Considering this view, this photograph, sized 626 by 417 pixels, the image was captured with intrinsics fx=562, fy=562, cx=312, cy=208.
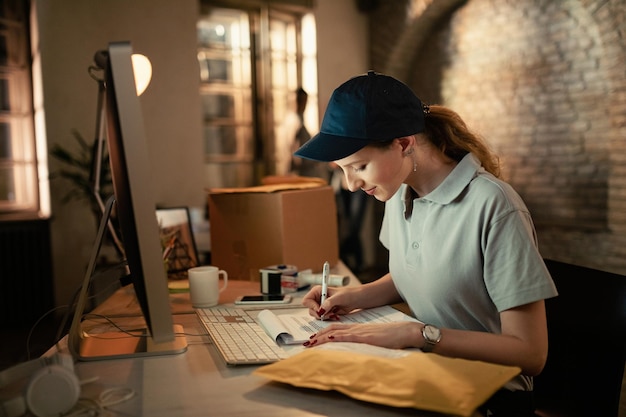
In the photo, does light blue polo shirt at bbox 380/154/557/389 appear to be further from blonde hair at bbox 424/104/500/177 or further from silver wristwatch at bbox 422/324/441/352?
silver wristwatch at bbox 422/324/441/352

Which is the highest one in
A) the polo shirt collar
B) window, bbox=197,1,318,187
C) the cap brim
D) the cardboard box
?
window, bbox=197,1,318,187

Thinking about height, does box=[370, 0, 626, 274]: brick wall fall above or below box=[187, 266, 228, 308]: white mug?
above

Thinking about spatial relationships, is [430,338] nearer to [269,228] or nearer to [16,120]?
[269,228]

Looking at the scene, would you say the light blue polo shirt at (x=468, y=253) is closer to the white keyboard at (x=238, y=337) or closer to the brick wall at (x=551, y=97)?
the white keyboard at (x=238, y=337)

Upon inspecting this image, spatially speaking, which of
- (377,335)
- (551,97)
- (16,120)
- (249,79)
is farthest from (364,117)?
(249,79)

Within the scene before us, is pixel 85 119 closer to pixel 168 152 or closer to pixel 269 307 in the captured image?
pixel 168 152

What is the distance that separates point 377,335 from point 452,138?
20.4 inches

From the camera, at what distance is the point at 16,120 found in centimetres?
446

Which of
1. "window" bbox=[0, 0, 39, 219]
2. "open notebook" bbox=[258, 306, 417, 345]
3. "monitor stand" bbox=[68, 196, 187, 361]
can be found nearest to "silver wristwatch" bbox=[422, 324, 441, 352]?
"open notebook" bbox=[258, 306, 417, 345]

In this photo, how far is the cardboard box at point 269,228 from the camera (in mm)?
1860

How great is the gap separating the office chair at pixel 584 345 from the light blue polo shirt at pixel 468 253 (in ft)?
0.63

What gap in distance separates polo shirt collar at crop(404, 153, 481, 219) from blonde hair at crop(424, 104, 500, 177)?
0.04 meters

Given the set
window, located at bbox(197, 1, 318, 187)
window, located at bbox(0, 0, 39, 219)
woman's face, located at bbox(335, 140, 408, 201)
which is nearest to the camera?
woman's face, located at bbox(335, 140, 408, 201)

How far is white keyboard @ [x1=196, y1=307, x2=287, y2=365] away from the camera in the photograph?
3.47 ft
